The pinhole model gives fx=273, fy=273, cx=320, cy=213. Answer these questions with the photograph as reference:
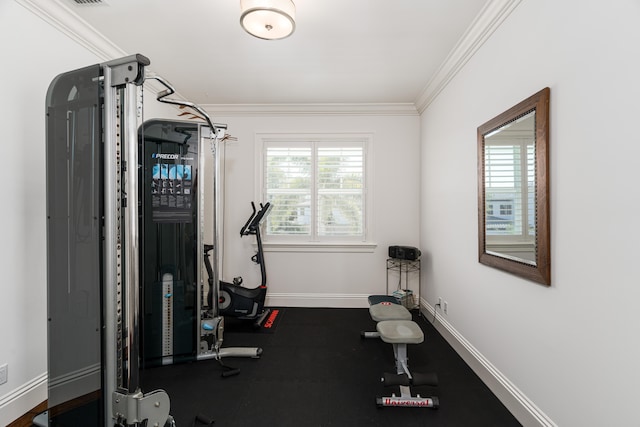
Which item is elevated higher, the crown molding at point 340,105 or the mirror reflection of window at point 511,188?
the crown molding at point 340,105

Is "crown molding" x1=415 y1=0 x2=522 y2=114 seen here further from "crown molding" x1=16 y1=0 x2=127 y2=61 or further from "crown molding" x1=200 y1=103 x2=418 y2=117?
"crown molding" x1=16 y1=0 x2=127 y2=61

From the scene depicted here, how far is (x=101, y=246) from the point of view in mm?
1318

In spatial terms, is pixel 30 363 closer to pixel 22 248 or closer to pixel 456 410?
pixel 22 248

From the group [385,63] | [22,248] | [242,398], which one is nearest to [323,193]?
[385,63]

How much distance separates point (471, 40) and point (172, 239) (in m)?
2.98

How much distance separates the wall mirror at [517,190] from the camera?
1526mm

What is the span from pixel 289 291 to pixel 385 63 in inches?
119

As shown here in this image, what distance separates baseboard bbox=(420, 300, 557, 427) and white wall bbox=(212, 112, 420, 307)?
120 centimetres

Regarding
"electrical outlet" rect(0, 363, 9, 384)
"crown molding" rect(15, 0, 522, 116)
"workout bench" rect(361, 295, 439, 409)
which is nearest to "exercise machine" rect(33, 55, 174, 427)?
"electrical outlet" rect(0, 363, 9, 384)

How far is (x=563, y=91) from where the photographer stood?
1416 mm

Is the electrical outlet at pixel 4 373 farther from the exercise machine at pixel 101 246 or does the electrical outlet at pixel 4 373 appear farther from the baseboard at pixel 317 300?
the baseboard at pixel 317 300

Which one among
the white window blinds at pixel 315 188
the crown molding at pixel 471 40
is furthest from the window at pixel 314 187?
the crown molding at pixel 471 40

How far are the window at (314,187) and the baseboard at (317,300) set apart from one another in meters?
0.77

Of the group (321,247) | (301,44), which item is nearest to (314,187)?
(321,247)
